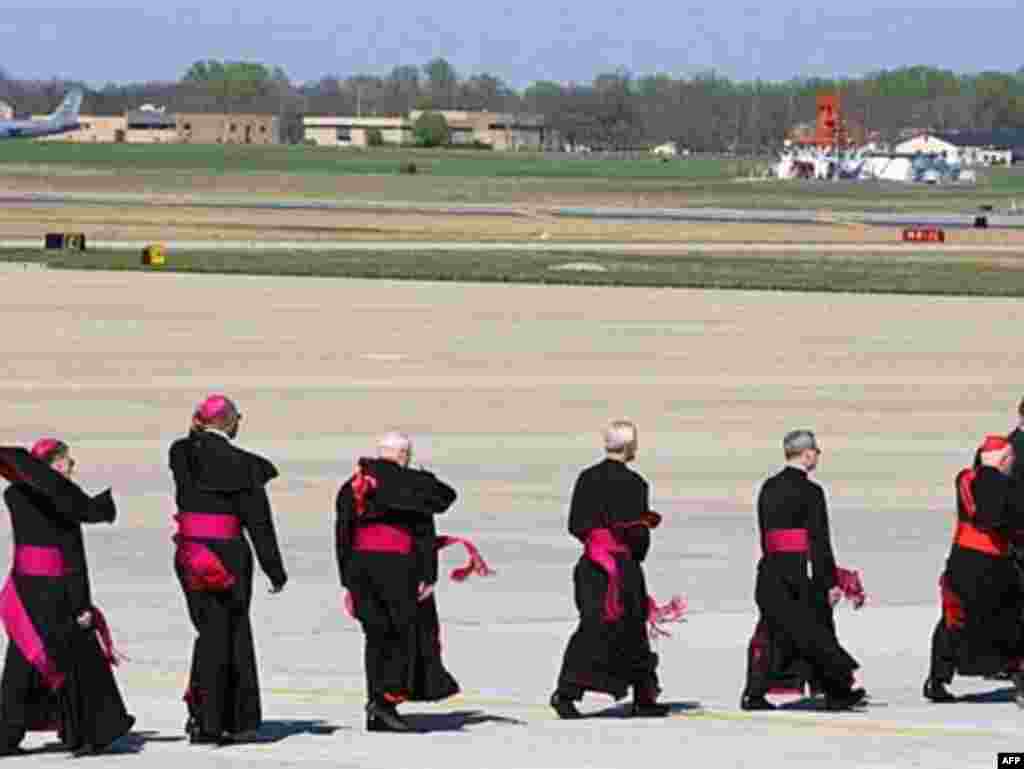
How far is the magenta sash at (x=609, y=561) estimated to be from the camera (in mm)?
17531

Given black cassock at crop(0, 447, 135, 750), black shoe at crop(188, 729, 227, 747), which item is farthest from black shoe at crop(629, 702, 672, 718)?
black cassock at crop(0, 447, 135, 750)

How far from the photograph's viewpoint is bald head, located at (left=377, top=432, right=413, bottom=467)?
17.0m

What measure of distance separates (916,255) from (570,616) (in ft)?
A: 250

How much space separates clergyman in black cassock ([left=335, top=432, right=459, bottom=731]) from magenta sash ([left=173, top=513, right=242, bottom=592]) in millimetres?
782

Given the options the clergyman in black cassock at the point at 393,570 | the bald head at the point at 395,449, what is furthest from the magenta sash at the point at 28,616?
the bald head at the point at 395,449

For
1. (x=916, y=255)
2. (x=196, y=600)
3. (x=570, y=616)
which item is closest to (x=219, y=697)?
(x=196, y=600)

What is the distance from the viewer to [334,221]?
121 meters

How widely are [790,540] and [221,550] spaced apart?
3.63 m

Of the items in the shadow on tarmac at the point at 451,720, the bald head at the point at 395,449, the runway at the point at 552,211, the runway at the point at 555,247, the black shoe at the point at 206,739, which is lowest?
the runway at the point at 552,211

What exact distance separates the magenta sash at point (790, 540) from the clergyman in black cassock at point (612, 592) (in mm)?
881

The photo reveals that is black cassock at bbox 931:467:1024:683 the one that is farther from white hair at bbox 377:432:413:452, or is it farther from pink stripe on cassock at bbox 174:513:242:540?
pink stripe on cassock at bbox 174:513:242:540

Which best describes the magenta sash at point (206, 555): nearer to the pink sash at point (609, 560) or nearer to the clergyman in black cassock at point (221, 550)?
the clergyman in black cassock at point (221, 550)

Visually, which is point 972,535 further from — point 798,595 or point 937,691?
point 798,595

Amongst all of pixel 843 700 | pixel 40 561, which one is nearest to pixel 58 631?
pixel 40 561
